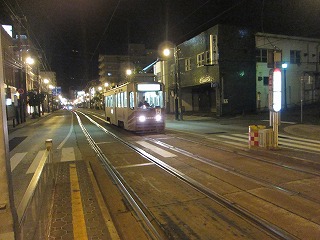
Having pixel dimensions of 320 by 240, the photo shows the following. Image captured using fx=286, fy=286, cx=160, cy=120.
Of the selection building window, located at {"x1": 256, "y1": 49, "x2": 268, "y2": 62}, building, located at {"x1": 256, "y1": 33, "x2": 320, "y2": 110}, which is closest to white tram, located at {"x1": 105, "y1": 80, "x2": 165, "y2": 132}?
building, located at {"x1": 256, "y1": 33, "x2": 320, "y2": 110}

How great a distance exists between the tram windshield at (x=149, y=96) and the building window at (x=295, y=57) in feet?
80.3

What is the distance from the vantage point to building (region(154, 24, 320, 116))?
32.6 m

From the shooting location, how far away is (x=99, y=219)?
5.12 m

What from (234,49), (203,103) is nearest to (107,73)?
(203,103)

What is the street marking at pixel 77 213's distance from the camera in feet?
14.8

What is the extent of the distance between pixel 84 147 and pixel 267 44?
28215 millimetres

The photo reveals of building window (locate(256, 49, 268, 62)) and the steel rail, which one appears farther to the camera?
building window (locate(256, 49, 268, 62))

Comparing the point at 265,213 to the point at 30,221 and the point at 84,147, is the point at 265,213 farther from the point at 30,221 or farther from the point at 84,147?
the point at 84,147

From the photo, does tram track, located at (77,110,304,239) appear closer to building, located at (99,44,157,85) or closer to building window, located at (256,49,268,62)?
building window, located at (256,49,268,62)

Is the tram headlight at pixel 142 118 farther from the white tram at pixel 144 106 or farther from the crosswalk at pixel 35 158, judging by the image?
the crosswalk at pixel 35 158

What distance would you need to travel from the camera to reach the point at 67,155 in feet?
38.9

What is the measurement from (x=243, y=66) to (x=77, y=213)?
31404mm

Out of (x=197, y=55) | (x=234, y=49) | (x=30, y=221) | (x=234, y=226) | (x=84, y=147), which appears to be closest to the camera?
(x=30, y=221)

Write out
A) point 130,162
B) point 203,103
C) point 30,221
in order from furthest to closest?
point 203,103 → point 130,162 → point 30,221
